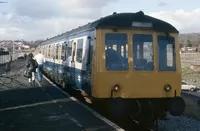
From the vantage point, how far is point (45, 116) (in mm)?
10328

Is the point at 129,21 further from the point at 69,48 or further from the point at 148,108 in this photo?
the point at 69,48

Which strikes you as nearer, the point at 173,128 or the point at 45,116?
the point at 45,116

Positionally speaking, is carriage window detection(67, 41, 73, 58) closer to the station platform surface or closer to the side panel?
the side panel

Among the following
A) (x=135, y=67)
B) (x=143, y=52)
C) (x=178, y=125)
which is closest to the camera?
(x=135, y=67)

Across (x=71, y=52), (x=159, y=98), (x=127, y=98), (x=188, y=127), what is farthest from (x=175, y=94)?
(x=71, y=52)

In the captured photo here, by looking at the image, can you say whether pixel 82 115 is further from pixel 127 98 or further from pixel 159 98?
pixel 159 98

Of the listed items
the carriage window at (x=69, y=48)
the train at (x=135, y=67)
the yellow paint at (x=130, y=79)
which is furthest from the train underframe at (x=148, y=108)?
the carriage window at (x=69, y=48)

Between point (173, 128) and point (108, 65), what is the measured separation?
4.59m

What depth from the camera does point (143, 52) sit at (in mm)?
10203

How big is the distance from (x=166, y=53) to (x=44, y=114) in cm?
400

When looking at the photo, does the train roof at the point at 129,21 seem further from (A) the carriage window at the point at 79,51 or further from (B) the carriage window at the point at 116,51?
(A) the carriage window at the point at 79,51

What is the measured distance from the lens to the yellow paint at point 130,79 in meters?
9.77

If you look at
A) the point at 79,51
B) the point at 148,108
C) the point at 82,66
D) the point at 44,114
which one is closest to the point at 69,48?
the point at 79,51

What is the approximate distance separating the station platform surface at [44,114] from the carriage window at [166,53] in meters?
2.34
